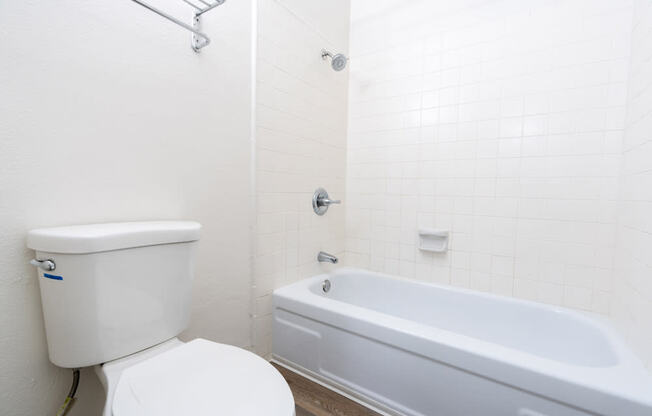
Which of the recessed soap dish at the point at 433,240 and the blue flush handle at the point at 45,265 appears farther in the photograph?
the recessed soap dish at the point at 433,240

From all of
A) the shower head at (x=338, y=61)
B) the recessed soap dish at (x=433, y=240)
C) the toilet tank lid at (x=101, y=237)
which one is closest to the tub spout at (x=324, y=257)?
the recessed soap dish at (x=433, y=240)

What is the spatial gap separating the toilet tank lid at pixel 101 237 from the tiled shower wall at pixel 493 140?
145 centimetres

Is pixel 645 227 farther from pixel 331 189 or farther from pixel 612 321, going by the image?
pixel 331 189

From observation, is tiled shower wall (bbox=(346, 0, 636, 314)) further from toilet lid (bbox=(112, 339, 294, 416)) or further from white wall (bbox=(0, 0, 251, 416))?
toilet lid (bbox=(112, 339, 294, 416))

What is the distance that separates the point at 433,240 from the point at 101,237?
1695 millimetres

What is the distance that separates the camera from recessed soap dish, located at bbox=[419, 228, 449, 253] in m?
1.79

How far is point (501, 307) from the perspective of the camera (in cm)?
158

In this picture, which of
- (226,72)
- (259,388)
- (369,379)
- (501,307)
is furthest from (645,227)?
(226,72)

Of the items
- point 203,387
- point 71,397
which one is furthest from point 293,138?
point 71,397

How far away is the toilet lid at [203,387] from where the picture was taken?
626mm

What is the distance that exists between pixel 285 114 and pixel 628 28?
171cm

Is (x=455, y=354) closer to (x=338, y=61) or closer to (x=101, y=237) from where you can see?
(x=101, y=237)

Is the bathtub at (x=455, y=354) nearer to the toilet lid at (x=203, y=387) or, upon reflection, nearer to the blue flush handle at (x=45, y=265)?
the toilet lid at (x=203, y=387)

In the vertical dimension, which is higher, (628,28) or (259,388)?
(628,28)
